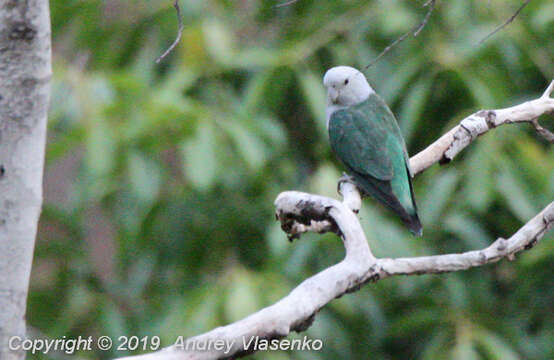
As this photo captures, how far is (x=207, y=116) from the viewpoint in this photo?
3.39m

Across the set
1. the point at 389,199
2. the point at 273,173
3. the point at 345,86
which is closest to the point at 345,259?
the point at 389,199

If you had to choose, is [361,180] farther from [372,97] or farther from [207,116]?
[207,116]

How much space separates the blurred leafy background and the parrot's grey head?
1.57ft

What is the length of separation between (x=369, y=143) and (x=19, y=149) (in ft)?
5.23

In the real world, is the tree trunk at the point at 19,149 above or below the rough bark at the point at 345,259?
above

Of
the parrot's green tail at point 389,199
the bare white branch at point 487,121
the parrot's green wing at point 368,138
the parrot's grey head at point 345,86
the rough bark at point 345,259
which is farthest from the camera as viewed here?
the parrot's grey head at point 345,86

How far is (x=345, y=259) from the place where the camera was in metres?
1.69

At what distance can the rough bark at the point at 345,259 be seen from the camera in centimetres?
143

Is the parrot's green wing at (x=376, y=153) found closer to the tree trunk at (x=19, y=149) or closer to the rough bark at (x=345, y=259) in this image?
the rough bark at (x=345, y=259)

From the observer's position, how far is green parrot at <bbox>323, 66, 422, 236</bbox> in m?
2.67

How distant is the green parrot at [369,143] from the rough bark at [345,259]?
25 centimetres

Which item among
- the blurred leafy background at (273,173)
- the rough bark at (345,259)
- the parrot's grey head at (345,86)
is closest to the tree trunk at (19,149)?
the rough bark at (345,259)

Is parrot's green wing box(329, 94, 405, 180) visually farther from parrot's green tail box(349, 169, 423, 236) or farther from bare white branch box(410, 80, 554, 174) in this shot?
bare white branch box(410, 80, 554, 174)

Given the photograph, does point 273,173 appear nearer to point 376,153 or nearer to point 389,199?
point 376,153
